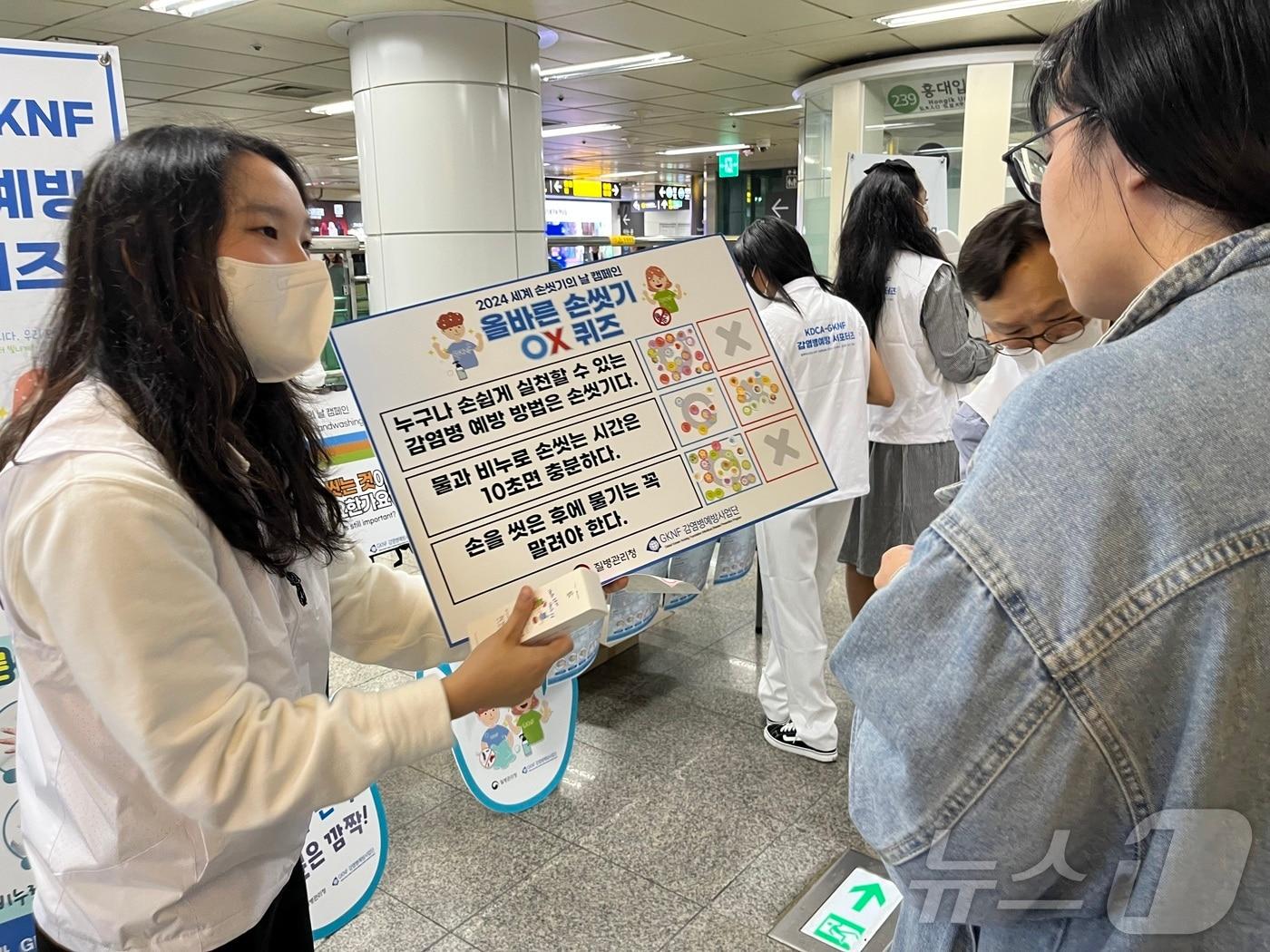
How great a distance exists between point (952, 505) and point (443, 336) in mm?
817

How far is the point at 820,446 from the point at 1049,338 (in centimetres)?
80

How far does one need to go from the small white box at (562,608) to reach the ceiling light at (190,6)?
5.03 metres

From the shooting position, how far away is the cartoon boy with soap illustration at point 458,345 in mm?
1207

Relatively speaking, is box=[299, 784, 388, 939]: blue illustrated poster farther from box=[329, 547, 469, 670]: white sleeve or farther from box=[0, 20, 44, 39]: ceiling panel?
box=[0, 20, 44, 39]: ceiling panel

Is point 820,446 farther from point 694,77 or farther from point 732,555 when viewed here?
point 694,77

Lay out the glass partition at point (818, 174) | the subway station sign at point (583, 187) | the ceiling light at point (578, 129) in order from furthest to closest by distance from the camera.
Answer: the subway station sign at point (583, 187) < the ceiling light at point (578, 129) < the glass partition at point (818, 174)

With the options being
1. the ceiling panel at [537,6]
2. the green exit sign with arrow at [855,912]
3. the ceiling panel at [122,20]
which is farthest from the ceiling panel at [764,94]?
the green exit sign with arrow at [855,912]

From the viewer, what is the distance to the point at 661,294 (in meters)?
1.35

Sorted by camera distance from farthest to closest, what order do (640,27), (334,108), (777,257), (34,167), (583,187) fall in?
(583,187)
(334,108)
(640,27)
(777,257)
(34,167)

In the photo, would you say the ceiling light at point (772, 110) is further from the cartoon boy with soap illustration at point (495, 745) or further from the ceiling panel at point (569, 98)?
the cartoon boy with soap illustration at point (495, 745)

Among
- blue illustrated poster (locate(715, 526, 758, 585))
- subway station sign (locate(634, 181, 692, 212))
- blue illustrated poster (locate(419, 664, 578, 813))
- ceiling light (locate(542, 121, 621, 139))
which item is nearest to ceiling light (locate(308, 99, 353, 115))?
ceiling light (locate(542, 121, 621, 139))

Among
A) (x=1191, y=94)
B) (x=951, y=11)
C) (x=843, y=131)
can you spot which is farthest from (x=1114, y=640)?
(x=843, y=131)

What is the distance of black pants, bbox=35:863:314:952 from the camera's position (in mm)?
1062

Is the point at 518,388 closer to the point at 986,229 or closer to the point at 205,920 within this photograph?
the point at 205,920
